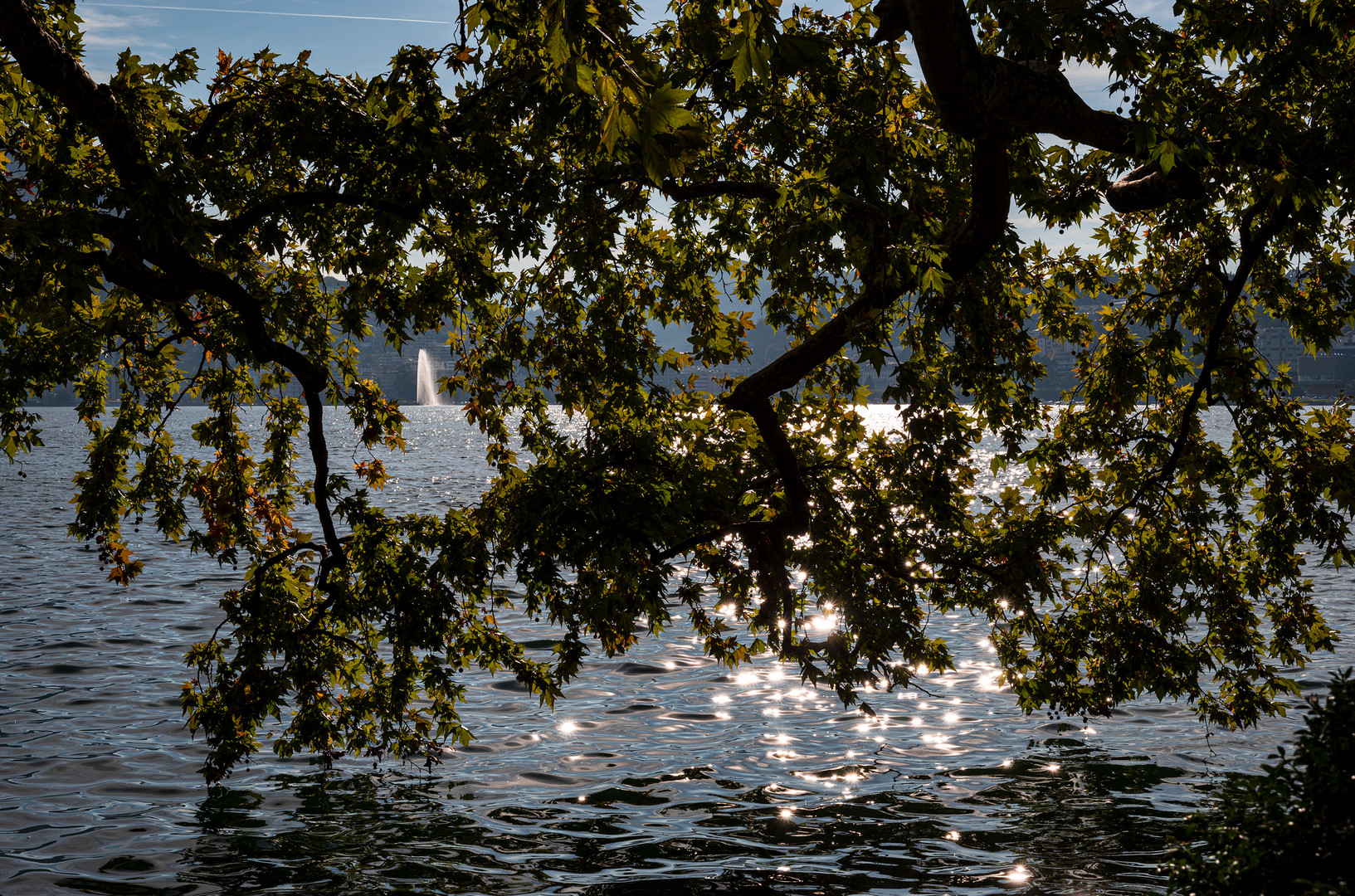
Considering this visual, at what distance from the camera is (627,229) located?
518 inches

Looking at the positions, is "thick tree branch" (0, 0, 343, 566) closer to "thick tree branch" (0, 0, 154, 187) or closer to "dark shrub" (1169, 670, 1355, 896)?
"thick tree branch" (0, 0, 154, 187)

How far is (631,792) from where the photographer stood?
587 inches

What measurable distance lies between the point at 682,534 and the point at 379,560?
3.44 m

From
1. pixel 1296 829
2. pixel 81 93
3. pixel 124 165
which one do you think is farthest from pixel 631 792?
pixel 81 93

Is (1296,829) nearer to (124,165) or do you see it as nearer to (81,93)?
(124,165)

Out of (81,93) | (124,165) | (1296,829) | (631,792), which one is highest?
(81,93)

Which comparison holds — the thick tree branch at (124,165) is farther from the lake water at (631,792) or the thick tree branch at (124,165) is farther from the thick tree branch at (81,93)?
the lake water at (631,792)

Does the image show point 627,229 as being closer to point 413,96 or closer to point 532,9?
point 413,96

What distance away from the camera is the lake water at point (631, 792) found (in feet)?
38.3

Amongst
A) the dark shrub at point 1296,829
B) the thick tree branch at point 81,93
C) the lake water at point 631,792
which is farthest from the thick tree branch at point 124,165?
the dark shrub at point 1296,829

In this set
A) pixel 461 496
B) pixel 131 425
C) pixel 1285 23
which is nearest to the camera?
pixel 1285 23

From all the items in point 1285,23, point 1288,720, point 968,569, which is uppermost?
point 1285,23

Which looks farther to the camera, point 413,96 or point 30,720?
point 30,720

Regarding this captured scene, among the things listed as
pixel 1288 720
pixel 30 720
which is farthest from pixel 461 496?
pixel 1288 720
